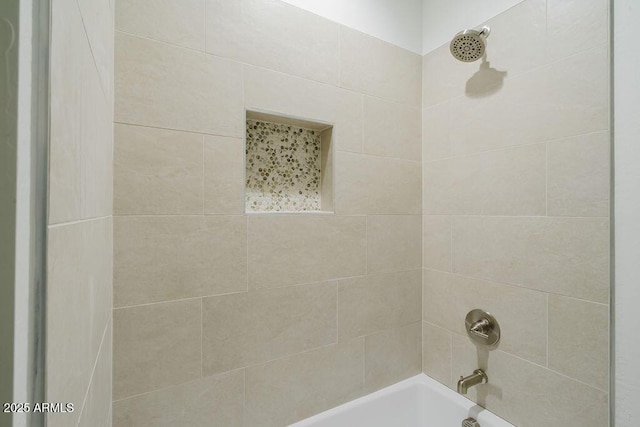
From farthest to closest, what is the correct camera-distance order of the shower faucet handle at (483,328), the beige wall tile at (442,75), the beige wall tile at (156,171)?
the beige wall tile at (442,75)
the shower faucet handle at (483,328)
the beige wall tile at (156,171)

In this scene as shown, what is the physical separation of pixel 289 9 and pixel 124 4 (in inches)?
22.9

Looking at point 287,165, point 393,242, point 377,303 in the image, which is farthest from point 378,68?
point 377,303

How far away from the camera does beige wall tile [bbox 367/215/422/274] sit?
1.43 metres

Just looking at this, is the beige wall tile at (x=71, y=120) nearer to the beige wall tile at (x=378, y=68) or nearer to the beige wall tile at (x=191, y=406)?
the beige wall tile at (x=191, y=406)

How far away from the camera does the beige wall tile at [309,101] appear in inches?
45.2

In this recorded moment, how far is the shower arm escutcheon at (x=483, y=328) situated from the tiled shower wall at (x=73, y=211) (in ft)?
4.33

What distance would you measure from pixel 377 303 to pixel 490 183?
731 mm

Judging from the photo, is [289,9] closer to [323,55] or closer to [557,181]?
[323,55]

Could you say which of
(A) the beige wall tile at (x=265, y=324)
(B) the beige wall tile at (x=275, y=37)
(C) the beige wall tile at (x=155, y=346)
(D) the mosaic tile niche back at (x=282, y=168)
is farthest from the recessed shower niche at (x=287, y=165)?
(C) the beige wall tile at (x=155, y=346)

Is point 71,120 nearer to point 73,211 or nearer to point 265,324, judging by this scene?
point 73,211

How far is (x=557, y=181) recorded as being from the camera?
3.51ft

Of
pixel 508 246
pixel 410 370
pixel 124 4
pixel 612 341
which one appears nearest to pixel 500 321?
pixel 508 246

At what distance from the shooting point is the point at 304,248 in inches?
49.3

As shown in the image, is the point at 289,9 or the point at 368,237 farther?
the point at 368,237
